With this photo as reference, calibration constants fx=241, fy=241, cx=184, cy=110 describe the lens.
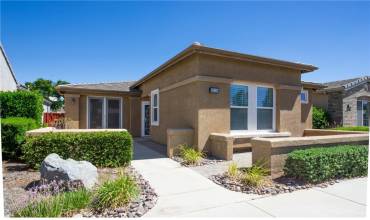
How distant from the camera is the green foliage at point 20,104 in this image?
10.1 m

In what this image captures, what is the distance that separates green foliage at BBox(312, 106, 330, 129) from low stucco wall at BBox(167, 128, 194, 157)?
12368 millimetres

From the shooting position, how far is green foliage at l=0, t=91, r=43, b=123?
33.0 ft

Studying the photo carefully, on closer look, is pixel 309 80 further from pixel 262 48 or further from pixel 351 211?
pixel 351 211

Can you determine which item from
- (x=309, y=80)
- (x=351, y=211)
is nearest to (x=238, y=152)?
(x=351, y=211)

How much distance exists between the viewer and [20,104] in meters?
10.3

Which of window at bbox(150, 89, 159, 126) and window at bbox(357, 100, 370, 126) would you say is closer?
window at bbox(150, 89, 159, 126)

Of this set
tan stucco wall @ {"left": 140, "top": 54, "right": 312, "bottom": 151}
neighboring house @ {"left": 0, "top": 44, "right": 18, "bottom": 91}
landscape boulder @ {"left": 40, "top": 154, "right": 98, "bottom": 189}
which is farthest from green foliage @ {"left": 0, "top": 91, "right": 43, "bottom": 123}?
landscape boulder @ {"left": 40, "top": 154, "right": 98, "bottom": 189}

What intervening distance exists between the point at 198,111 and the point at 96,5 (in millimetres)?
4940

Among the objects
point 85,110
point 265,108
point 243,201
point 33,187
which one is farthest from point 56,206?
point 85,110

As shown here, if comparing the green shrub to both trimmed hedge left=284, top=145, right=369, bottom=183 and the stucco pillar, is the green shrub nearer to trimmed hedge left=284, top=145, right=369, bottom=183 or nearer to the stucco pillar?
the stucco pillar

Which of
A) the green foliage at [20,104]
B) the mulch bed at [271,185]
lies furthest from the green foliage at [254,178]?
the green foliage at [20,104]

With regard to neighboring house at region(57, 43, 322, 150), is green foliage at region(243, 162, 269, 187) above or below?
below

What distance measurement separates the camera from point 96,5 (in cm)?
787

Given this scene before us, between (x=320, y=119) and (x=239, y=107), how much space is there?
36.4 ft
